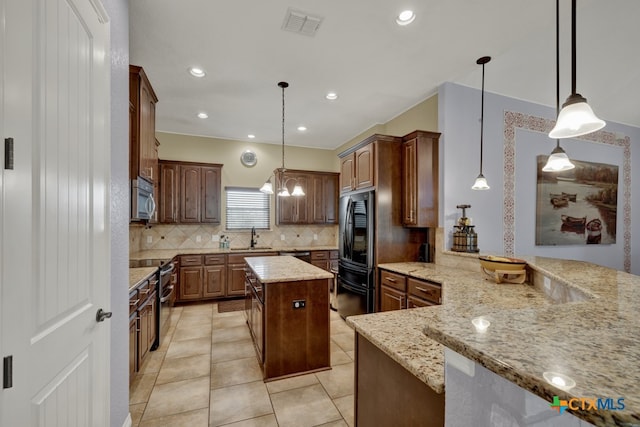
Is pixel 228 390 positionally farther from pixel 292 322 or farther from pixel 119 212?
pixel 119 212

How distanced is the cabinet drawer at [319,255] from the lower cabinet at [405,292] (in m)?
2.08

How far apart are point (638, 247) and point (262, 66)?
683 cm

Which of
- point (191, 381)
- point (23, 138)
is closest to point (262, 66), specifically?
point (23, 138)

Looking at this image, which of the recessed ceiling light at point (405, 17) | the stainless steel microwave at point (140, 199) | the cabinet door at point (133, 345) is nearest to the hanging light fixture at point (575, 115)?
the recessed ceiling light at point (405, 17)

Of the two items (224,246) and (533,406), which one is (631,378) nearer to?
(533,406)

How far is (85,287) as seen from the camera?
1.24 m

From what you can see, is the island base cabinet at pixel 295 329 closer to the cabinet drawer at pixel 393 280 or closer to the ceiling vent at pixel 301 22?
the cabinet drawer at pixel 393 280

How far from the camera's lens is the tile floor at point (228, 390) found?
6.49ft

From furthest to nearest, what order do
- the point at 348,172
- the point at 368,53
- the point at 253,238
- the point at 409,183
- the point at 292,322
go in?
the point at 253,238
the point at 348,172
the point at 409,183
the point at 368,53
the point at 292,322

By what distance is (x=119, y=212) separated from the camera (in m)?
1.74

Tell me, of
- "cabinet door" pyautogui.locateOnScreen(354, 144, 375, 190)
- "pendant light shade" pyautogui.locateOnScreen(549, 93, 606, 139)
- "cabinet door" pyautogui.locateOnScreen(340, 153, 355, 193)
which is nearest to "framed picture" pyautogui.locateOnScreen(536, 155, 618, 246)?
"cabinet door" pyautogui.locateOnScreen(354, 144, 375, 190)

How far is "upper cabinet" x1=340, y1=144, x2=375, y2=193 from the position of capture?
350cm

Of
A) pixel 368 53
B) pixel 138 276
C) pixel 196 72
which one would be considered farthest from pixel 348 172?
pixel 138 276

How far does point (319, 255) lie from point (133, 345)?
3467 mm
